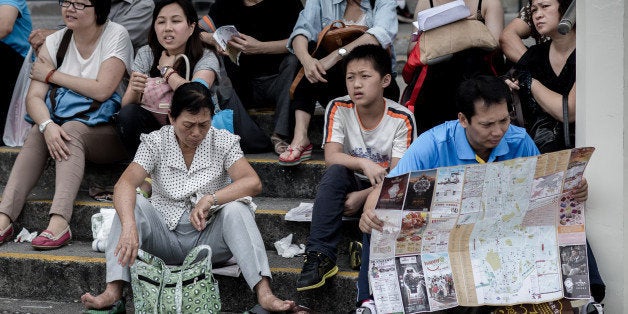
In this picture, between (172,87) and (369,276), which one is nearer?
(369,276)

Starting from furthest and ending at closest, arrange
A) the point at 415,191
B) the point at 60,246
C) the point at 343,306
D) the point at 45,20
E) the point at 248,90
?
1. the point at 45,20
2. the point at 248,90
3. the point at 60,246
4. the point at 343,306
5. the point at 415,191

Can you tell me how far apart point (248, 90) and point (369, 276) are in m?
2.28

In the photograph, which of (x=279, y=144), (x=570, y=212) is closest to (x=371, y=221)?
(x=570, y=212)

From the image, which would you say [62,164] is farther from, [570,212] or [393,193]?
[570,212]

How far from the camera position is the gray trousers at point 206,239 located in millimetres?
4918

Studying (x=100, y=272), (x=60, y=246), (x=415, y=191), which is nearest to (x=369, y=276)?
(x=415, y=191)

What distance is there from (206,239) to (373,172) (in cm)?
90

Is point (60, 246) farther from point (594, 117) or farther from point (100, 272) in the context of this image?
point (594, 117)

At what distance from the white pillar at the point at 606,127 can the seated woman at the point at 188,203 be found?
1493 mm

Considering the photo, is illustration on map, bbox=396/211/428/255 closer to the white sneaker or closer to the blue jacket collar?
the white sneaker

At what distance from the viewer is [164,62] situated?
237 inches

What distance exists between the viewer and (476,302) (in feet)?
14.6

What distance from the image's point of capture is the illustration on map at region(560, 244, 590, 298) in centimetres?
446

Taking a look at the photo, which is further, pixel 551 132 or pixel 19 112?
pixel 19 112
